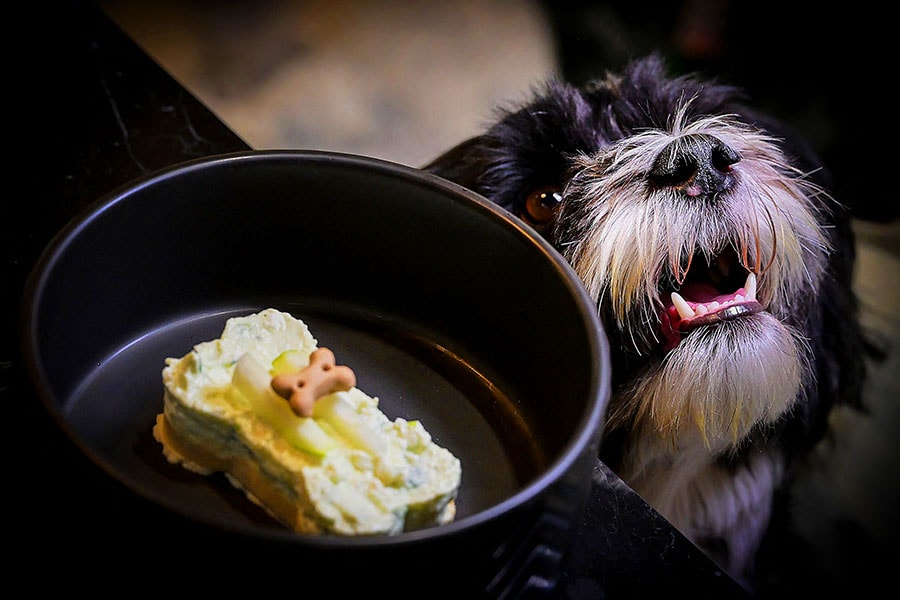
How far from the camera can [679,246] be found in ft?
3.23

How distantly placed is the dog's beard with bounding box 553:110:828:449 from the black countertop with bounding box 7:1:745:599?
268 millimetres

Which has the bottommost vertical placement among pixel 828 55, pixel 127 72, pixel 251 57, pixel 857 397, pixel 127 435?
pixel 857 397

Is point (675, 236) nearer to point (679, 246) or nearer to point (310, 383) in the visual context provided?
point (679, 246)

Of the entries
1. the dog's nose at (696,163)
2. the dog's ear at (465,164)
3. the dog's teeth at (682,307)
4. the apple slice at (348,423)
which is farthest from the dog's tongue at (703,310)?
the apple slice at (348,423)

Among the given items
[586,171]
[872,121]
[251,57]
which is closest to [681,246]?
[586,171]

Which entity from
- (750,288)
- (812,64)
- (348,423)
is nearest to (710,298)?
(750,288)

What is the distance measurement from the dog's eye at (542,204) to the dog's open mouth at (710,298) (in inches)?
6.4

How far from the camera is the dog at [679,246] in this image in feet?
3.22

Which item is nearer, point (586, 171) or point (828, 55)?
point (586, 171)

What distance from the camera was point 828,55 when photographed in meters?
2.08

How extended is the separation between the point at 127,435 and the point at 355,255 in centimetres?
24

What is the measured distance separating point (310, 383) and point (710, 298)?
1.92ft

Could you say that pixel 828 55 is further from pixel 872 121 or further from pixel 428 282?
pixel 428 282

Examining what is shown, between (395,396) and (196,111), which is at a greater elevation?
(196,111)
